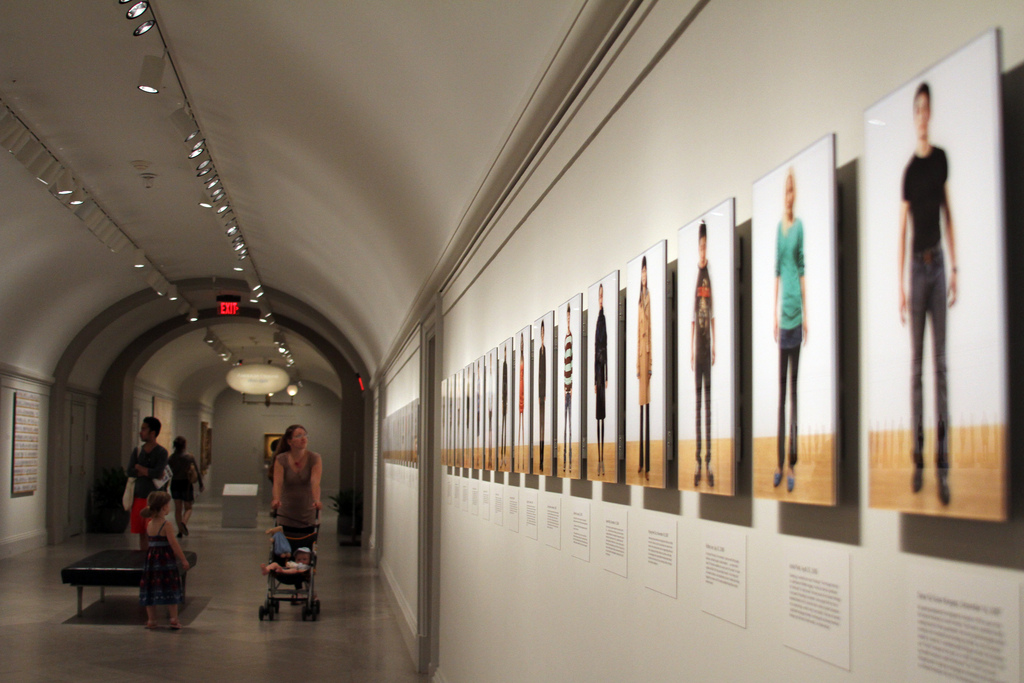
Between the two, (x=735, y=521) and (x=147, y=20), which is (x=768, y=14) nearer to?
(x=735, y=521)

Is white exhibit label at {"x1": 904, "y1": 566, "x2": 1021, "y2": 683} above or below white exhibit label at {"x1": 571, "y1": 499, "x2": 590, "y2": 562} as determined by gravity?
above

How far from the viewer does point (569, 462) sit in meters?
3.67

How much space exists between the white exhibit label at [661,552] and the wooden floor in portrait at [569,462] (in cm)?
70

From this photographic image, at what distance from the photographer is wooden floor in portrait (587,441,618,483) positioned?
3037mm

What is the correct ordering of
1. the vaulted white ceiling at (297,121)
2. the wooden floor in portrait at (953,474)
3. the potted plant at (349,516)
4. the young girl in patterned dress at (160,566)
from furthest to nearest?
the potted plant at (349,516) → the young girl in patterned dress at (160,566) → the vaulted white ceiling at (297,121) → the wooden floor in portrait at (953,474)

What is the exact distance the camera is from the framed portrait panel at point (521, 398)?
4473 millimetres

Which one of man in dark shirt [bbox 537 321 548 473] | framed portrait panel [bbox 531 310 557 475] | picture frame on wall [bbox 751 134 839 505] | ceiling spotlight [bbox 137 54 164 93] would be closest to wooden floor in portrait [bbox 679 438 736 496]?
picture frame on wall [bbox 751 134 839 505]

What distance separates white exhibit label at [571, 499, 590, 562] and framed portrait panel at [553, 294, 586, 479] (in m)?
0.12

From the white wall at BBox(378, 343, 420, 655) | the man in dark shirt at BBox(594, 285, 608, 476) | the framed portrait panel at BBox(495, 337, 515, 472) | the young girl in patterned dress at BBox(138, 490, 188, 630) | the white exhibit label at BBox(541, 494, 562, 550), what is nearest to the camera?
the man in dark shirt at BBox(594, 285, 608, 476)

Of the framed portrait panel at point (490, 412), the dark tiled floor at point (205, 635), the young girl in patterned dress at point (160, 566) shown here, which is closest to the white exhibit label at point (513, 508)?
the framed portrait panel at point (490, 412)

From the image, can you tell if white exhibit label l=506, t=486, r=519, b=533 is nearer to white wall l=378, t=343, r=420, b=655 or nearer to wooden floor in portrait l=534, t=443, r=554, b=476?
wooden floor in portrait l=534, t=443, r=554, b=476

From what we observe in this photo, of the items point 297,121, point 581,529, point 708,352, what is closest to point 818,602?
point 708,352

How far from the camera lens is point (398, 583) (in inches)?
482

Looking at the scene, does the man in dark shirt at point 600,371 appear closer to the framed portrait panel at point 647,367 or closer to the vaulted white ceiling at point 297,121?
the framed portrait panel at point 647,367
